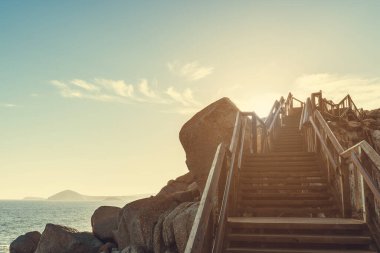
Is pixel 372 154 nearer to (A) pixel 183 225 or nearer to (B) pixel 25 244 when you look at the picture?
(A) pixel 183 225

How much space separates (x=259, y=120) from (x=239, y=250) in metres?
7.67

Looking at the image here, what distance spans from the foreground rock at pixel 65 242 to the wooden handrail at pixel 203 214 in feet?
40.2

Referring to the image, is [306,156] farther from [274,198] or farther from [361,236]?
[361,236]

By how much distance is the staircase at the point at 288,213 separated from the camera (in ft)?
17.2

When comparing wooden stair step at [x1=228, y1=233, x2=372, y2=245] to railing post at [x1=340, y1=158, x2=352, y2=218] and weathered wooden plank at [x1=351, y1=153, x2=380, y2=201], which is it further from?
railing post at [x1=340, y1=158, x2=352, y2=218]

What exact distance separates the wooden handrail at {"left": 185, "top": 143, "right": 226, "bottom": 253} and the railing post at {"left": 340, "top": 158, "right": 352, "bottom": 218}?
8.02 feet

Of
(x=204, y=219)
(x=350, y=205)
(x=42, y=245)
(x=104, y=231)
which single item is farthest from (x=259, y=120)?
(x=42, y=245)

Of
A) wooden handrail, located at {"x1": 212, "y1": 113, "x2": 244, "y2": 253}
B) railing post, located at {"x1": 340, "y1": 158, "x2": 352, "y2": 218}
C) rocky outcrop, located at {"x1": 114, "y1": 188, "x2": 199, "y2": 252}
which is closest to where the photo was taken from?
wooden handrail, located at {"x1": 212, "y1": 113, "x2": 244, "y2": 253}

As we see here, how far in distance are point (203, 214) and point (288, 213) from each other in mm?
2869

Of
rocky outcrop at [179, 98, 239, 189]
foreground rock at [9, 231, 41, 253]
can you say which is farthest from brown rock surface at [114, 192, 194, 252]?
foreground rock at [9, 231, 41, 253]

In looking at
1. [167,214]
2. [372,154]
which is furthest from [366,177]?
[167,214]

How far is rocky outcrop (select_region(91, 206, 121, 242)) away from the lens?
17.7 m

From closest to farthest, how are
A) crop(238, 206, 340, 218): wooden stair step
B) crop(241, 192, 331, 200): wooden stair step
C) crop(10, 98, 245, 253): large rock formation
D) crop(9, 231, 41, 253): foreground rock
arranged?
crop(238, 206, 340, 218): wooden stair step, crop(241, 192, 331, 200): wooden stair step, crop(10, 98, 245, 253): large rock formation, crop(9, 231, 41, 253): foreground rock

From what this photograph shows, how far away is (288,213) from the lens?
23.0 feet
